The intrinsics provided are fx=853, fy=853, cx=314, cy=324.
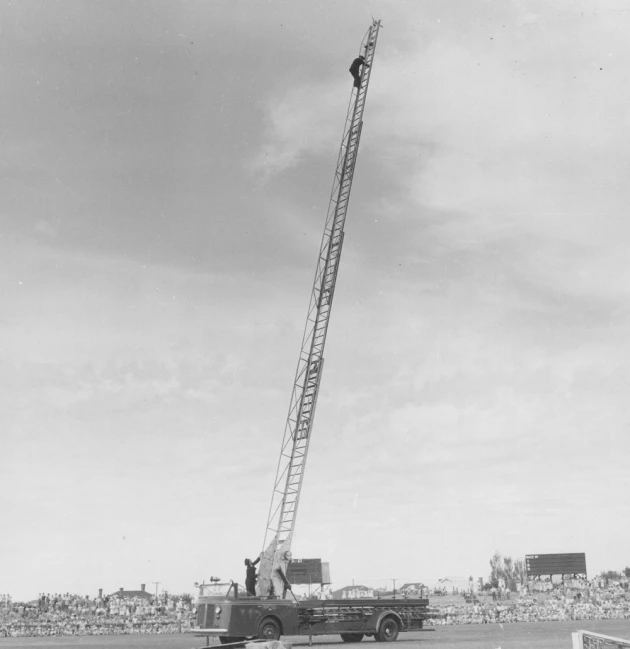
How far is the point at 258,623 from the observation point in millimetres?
33375

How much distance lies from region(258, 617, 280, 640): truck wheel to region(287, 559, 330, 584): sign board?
4.37 m

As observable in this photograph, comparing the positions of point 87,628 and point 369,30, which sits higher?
point 369,30

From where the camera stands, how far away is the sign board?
3825 centimetres

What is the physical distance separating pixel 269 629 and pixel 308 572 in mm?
5650

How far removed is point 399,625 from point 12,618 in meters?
86.2

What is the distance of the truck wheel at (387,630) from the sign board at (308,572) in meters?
3.32

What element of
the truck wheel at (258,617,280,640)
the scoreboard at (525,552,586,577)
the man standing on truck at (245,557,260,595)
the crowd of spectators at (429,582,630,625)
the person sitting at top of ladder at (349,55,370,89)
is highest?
the person sitting at top of ladder at (349,55,370,89)

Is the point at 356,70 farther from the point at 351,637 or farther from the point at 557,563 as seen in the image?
the point at 557,563

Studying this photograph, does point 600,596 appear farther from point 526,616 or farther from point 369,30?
point 369,30

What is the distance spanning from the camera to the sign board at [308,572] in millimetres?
38250

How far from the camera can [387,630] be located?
36219mm

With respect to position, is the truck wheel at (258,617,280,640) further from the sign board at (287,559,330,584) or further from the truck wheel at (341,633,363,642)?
the truck wheel at (341,633,363,642)

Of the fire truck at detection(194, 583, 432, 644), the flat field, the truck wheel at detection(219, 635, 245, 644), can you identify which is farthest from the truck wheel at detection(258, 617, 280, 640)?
the flat field

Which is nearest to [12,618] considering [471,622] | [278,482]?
[471,622]
